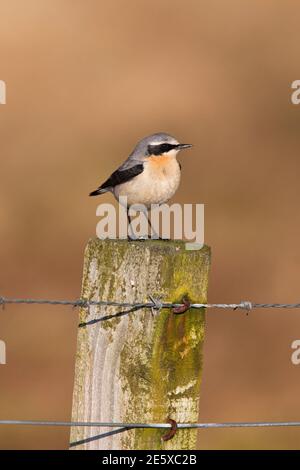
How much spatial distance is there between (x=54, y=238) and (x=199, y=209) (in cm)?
180

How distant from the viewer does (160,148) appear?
26.1 ft

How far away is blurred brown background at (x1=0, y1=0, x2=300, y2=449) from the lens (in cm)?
1183

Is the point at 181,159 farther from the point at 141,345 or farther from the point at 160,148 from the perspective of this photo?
the point at 141,345

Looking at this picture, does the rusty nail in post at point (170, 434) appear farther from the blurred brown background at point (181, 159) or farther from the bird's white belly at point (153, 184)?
the blurred brown background at point (181, 159)

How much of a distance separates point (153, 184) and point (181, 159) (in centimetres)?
741

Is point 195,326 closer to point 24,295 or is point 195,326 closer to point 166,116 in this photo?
point 24,295

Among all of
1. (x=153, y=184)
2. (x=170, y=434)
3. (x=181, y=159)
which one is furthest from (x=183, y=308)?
(x=181, y=159)

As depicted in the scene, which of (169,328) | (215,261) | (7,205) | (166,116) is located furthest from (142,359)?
(166,116)

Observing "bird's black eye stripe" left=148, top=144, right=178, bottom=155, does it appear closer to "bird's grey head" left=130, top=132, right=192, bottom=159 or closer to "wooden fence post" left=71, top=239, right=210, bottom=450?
"bird's grey head" left=130, top=132, right=192, bottom=159

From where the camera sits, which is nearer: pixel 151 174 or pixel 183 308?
pixel 183 308

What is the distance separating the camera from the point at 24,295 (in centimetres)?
1285

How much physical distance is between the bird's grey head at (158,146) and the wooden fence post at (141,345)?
2.70 m

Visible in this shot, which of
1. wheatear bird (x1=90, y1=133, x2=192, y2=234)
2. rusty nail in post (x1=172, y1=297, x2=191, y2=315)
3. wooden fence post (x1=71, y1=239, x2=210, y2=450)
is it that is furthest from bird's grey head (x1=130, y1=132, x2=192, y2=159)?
rusty nail in post (x1=172, y1=297, x2=191, y2=315)

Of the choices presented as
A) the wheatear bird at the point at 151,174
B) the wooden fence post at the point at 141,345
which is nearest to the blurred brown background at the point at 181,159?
the wheatear bird at the point at 151,174
